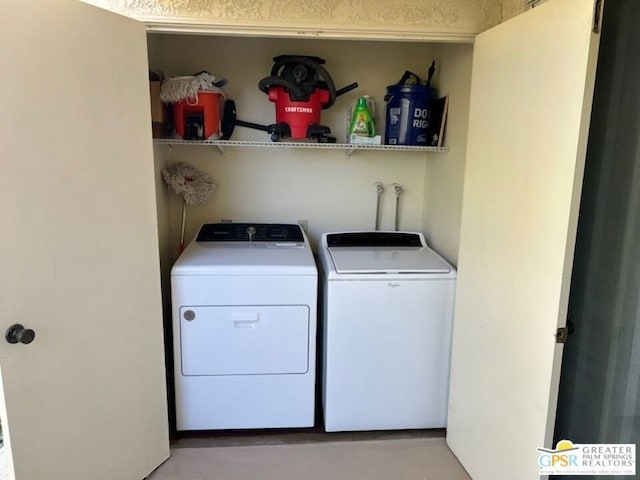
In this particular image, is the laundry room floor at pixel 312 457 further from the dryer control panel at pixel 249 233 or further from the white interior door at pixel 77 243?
the dryer control panel at pixel 249 233

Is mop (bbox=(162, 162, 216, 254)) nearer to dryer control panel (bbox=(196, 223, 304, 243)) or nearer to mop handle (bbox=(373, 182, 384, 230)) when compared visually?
dryer control panel (bbox=(196, 223, 304, 243))

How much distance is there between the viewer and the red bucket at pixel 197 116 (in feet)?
7.65

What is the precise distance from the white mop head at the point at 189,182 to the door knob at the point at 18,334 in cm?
133

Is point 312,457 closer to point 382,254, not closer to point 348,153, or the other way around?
point 382,254

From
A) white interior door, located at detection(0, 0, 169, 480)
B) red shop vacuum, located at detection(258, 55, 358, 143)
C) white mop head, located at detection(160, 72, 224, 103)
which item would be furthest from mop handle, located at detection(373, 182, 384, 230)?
white interior door, located at detection(0, 0, 169, 480)

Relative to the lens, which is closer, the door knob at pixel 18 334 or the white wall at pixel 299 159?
the door knob at pixel 18 334

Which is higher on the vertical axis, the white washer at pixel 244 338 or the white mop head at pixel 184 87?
the white mop head at pixel 184 87

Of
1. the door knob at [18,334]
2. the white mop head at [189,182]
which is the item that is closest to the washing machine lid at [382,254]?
the white mop head at [189,182]

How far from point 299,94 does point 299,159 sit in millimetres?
495

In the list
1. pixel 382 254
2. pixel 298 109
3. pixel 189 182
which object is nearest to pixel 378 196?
pixel 382 254

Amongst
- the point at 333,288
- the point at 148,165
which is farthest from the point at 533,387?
the point at 148,165

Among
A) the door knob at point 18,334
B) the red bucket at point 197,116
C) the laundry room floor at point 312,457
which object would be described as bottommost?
the laundry room floor at point 312,457

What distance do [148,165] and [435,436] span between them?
1.93 metres

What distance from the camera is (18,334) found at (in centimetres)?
134
